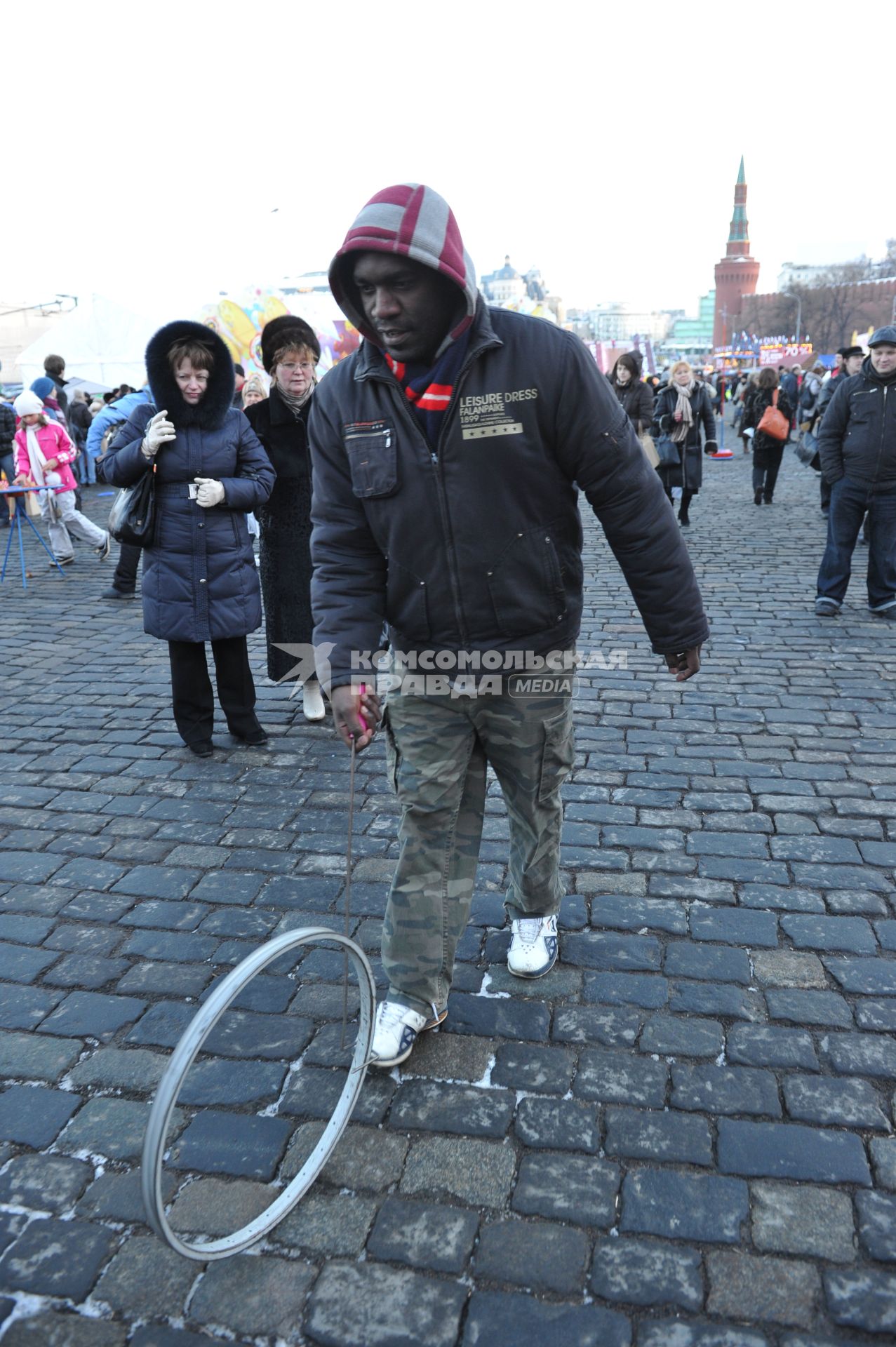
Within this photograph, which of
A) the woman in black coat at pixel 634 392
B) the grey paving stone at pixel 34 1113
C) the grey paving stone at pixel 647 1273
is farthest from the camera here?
the woman in black coat at pixel 634 392

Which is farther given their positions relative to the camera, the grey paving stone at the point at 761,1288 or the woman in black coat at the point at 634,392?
the woman in black coat at the point at 634,392

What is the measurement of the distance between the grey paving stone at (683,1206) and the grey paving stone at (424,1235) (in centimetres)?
34

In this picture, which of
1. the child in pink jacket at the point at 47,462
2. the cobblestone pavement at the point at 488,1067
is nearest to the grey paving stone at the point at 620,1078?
the cobblestone pavement at the point at 488,1067

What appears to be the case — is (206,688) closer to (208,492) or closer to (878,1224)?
(208,492)

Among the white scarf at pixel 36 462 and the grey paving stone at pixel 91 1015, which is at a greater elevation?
the white scarf at pixel 36 462

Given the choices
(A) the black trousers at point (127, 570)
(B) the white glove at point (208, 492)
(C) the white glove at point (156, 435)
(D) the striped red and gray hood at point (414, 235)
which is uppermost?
(D) the striped red and gray hood at point (414, 235)

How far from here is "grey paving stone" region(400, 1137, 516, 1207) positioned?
229 centimetres

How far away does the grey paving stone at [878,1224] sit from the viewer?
6.88 feet

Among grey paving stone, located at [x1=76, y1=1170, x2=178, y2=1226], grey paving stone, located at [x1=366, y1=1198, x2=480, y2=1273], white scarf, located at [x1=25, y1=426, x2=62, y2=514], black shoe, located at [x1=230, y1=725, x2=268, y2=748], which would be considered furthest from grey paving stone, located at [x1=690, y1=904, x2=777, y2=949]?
white scarf, located at [x1=25, y1=426, x2=62, y2=514]

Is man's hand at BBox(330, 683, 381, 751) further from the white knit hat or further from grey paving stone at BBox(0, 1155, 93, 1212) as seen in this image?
the white knit hat

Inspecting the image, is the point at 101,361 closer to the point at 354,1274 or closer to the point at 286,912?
the point at 286,912

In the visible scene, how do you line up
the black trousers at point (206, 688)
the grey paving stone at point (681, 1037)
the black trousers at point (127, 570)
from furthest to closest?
the black trousers at point (127, 570), the black trousers at point (206, 688), the grey paving stone at point (681, 1037)

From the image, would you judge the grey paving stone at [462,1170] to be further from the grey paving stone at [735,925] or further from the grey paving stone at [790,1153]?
the grey paving stone at [735,925]

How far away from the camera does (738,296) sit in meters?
136
